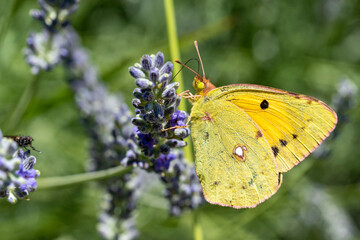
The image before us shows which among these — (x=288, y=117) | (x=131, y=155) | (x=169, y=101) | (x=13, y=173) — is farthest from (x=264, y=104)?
(x=13, y=173)

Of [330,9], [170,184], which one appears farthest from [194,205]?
[330,9]

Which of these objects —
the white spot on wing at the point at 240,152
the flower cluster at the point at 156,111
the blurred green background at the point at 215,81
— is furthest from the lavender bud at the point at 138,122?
the blurred green background at the point at 215,81

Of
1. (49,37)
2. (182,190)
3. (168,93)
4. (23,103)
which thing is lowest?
(182,190)

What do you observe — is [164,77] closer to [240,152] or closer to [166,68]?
[166,68]

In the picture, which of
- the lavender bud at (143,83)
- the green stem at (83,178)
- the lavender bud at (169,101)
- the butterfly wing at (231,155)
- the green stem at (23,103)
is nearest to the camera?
the lavender bud at (143,83)

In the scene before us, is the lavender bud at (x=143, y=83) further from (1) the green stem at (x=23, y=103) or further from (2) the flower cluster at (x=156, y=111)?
(1) the green stem at (x=23, y=103)
